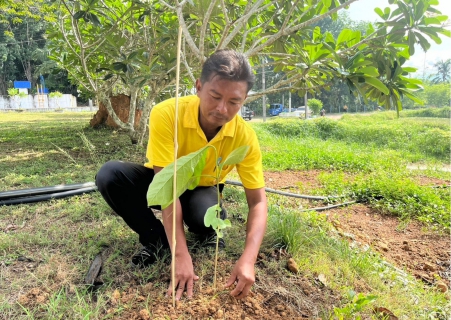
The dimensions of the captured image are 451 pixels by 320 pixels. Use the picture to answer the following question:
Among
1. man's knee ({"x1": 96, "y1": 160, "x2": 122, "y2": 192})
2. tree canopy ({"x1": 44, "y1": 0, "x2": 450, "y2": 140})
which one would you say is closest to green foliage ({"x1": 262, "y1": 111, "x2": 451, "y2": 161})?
tree canopy ({"x1": 44, "y1": 0, "x2": 450, "y2": 140})

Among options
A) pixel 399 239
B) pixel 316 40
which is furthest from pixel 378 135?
pixel 399 239

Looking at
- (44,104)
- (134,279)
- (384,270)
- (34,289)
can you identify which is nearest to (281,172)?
(384,270)

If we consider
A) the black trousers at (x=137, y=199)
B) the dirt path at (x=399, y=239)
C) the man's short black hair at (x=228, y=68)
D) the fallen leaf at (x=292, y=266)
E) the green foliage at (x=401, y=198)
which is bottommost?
the dirt path at (x=399, y=239)

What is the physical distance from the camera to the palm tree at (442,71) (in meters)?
43.7

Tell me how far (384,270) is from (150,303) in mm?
1305

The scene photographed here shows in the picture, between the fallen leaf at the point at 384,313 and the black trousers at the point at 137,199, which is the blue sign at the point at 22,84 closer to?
the black trousers at the point at 137,199

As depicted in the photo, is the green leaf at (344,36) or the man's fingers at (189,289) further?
the green leaf at (344,36)

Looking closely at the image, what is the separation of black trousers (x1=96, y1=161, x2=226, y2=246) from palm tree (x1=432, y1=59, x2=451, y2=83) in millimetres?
53322

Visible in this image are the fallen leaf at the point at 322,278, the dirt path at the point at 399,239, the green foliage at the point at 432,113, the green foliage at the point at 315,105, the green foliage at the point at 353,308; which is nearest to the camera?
the green foliage at the point at 353,308

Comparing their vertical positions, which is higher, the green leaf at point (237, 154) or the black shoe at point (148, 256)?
the green leaf at point (237, 154)

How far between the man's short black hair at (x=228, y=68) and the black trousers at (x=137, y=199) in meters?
0.65

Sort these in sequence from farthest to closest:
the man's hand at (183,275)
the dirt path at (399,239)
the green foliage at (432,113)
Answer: the green foliage at (432,113) < the dirt path at (399,239) < the man's hand at (183,275)

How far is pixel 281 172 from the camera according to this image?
4.34 m

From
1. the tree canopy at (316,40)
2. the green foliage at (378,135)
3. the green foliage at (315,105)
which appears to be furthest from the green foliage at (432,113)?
the tree canopy at (316,40)
